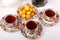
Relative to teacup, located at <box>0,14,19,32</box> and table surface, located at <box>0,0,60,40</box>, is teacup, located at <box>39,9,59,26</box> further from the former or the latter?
teacup, located at <box>0,14,19,32</box>

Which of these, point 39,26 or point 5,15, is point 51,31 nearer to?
point 39,26

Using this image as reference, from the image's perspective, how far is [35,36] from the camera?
889 millimetres

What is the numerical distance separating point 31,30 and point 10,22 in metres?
Result: 0.11

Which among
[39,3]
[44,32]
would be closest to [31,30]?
[44,32]

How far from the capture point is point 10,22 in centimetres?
90

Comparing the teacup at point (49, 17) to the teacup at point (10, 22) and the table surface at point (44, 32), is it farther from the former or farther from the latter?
the teacup at point (10, 22)

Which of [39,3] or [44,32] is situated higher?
[39,3]

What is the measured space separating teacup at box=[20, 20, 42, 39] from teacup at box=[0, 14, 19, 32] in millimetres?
38

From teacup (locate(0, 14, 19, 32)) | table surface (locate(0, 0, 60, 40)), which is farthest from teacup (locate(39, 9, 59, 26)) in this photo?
teacup (locate(0, 14, 19, 32))

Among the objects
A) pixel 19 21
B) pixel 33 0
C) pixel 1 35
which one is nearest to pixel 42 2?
pixel 33 0

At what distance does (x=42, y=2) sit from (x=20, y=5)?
0.12 meters

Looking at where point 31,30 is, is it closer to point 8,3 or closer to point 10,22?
point 10,22

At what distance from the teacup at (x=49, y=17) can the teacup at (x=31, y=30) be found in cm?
6

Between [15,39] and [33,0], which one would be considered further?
[33,0]
